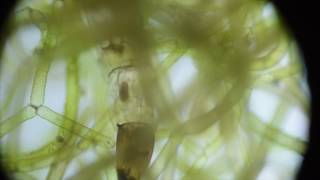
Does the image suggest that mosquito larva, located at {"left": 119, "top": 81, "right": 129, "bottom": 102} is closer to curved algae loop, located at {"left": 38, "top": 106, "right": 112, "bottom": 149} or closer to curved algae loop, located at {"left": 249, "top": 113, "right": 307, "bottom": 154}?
curved algae loop, located at {"left": 38, "top": 106, "right": 112, "bottom": 149}

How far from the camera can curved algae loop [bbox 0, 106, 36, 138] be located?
101 cm

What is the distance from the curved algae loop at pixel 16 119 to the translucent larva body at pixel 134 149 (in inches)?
6.6

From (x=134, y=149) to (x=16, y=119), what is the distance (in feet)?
0.72

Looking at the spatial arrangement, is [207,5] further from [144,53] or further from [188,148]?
[188,148]

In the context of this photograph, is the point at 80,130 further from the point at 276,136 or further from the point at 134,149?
→ the point at 276,136

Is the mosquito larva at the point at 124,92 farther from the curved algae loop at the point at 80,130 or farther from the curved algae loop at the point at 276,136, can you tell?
the curved algae loop at the point at 276,136

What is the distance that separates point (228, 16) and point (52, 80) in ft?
1.07

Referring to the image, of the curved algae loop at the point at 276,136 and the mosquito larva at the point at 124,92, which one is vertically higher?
the mosquito larva at the point at 124,92

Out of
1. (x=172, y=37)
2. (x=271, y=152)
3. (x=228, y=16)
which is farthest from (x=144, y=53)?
(x=271, y=152)

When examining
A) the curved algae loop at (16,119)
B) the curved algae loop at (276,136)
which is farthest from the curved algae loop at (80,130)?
the curved algae loop at (276,136)

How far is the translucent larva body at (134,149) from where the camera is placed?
3.15ft

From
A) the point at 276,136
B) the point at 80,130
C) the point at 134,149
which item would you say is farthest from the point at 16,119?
the point at 276,136

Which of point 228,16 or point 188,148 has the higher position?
point 228,16

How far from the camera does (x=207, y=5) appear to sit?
102 centimetres
